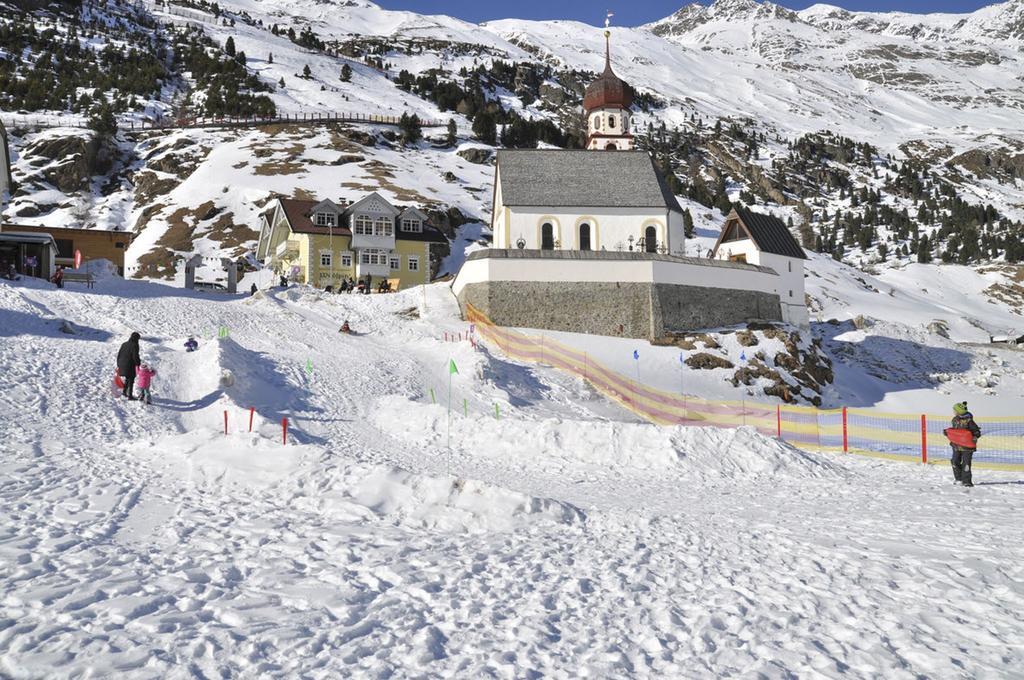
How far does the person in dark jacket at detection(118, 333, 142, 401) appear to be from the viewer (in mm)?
17891

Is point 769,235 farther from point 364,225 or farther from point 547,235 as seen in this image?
point 364,225

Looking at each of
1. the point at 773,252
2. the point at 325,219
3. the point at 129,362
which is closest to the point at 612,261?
the point at 773,252

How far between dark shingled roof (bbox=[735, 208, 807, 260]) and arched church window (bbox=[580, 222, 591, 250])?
10.2 m

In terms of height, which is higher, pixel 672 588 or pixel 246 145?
pixel 246 145

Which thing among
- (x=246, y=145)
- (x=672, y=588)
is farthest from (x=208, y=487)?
(x=246, y=145)

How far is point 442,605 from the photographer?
720 centimetres

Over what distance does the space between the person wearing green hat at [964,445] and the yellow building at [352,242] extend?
43875mm

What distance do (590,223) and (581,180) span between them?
3567 mm

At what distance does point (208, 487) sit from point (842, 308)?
211 feet

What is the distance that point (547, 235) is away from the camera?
4622 centimetres

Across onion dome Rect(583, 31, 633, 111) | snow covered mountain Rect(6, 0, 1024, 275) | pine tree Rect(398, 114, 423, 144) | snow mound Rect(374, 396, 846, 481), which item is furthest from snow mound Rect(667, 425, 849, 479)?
pine tree Rect(398, 114, 423, 144)

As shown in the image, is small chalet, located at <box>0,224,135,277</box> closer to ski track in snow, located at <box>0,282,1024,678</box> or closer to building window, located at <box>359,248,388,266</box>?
building window, located at <box>359,248,388,266</box>

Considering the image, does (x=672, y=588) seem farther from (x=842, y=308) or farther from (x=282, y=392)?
(x=842, y=308)

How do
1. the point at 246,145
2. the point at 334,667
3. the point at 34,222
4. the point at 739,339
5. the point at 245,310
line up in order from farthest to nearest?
1. the point at 246,145
2. the point at 34,222
3. the point at 739,339
4. the point at 245,310
5. the point at 334,667
